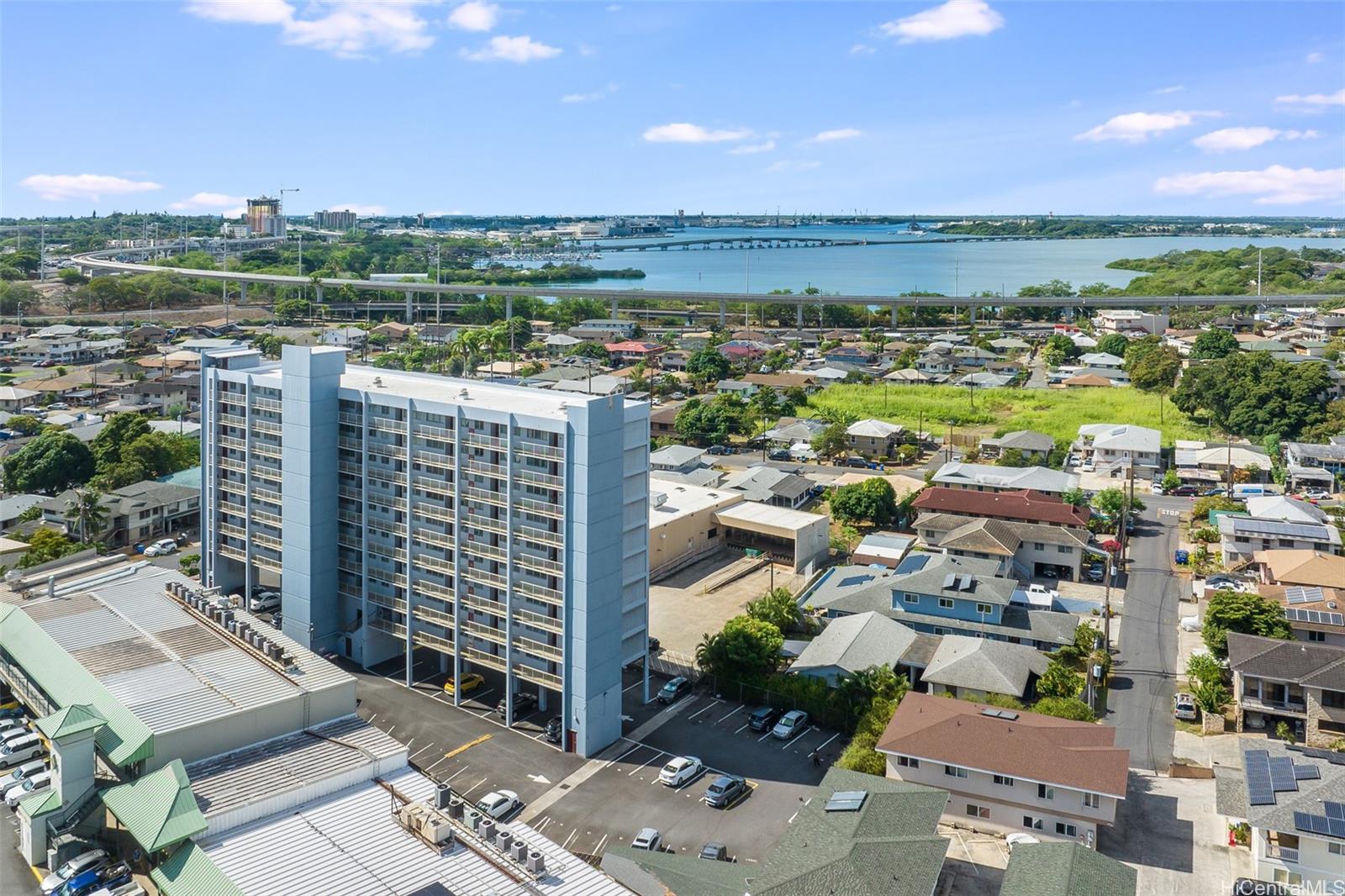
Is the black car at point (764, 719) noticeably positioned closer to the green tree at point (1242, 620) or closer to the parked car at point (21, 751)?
the green tree at point (1242, 620)

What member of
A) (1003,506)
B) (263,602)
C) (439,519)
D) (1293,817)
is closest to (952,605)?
(1003,506)

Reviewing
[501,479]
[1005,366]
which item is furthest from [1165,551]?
[1005,366]

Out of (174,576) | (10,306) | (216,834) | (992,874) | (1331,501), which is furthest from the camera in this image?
(10,306)

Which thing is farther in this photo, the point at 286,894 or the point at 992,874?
the point at 992,874

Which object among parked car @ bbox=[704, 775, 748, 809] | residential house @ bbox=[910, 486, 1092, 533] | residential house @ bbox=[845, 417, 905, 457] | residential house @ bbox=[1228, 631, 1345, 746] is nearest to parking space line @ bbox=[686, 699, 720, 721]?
parked car @ bbox=[704, 775, 748, 809]

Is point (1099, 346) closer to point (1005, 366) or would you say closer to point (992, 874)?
point (1005, 366)

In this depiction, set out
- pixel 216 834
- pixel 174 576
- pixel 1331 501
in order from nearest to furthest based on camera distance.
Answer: pixel 216 834
pixel 174 576
pixel 1331 501

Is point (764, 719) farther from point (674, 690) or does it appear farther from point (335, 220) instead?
point (335, 220)
